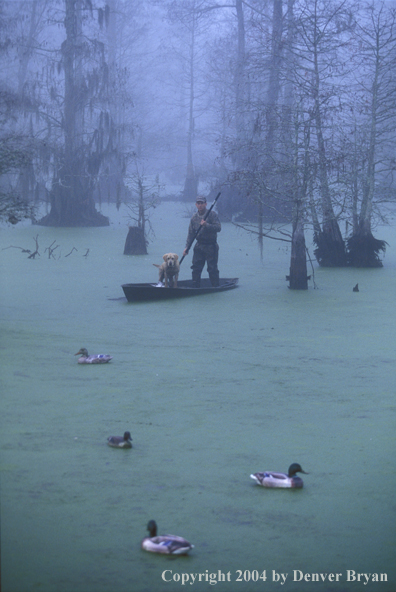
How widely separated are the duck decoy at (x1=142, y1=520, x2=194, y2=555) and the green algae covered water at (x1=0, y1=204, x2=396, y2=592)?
0.05m

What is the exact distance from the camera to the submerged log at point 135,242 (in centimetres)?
1648

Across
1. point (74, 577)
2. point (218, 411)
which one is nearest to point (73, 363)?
point (218, 411)

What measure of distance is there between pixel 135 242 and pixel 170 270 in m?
5.80

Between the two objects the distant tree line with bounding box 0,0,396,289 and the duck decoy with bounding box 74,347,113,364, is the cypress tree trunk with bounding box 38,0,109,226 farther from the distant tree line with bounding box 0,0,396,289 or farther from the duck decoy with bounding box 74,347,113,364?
the duck decoy with bounding box 74,347,113,364

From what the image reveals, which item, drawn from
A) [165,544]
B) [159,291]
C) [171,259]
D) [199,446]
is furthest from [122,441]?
[171,259]

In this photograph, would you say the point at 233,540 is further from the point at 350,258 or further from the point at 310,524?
the point at 350,258

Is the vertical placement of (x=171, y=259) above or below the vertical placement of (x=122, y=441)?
above

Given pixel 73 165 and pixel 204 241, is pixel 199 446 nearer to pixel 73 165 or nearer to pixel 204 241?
pixel 204 241

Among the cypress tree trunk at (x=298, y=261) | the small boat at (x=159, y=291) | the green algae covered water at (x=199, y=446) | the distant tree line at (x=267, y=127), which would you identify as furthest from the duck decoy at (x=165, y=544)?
the cypress tree trunk at (x=298, y=261)

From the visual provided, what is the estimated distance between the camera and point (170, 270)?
10.8 metres

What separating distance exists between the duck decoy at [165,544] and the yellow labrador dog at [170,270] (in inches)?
293

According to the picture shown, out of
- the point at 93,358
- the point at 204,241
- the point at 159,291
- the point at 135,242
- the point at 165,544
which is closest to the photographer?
the point at 165,544

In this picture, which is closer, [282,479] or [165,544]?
[165,544]

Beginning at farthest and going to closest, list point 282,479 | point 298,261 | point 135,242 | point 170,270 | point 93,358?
point 135,242 < point 298,261 < point 170,270 < point 93,358 < point 282,479
